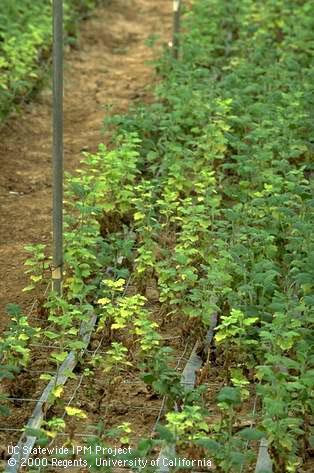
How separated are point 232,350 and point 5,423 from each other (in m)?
1.21

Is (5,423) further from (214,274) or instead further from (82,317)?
(214,274)

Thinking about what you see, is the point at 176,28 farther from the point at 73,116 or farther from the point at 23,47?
the point at 23,47

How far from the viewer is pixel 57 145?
20.6 ft

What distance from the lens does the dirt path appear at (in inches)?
297

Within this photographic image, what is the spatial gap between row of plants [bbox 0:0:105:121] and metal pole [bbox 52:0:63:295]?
2.90 metres

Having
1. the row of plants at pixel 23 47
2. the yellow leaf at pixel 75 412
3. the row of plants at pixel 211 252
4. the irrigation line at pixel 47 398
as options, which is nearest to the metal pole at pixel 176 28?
the row of plants at pixel 211 252

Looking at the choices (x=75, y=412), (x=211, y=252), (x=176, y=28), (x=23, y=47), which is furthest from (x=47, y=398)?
(x=176, y=28)

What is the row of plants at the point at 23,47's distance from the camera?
9.42 meters

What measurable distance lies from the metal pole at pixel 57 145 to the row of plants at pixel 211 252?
0.45 ft

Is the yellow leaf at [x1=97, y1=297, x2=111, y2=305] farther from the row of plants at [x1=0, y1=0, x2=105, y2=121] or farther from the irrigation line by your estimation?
the row of plants at [x1=0, y1=0, x2=105, y2=121]

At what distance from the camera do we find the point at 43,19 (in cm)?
1087

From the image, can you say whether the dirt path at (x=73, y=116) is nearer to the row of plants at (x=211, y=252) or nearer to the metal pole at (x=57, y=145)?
the row of plants at (x=211, y=252)

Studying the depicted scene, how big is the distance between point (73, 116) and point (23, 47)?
71 centimetres

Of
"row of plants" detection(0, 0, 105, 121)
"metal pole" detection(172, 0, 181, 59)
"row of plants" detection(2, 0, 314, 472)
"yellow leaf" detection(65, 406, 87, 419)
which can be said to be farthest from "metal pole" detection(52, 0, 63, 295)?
"metal pole" detection(172, 0, 181, 59)
